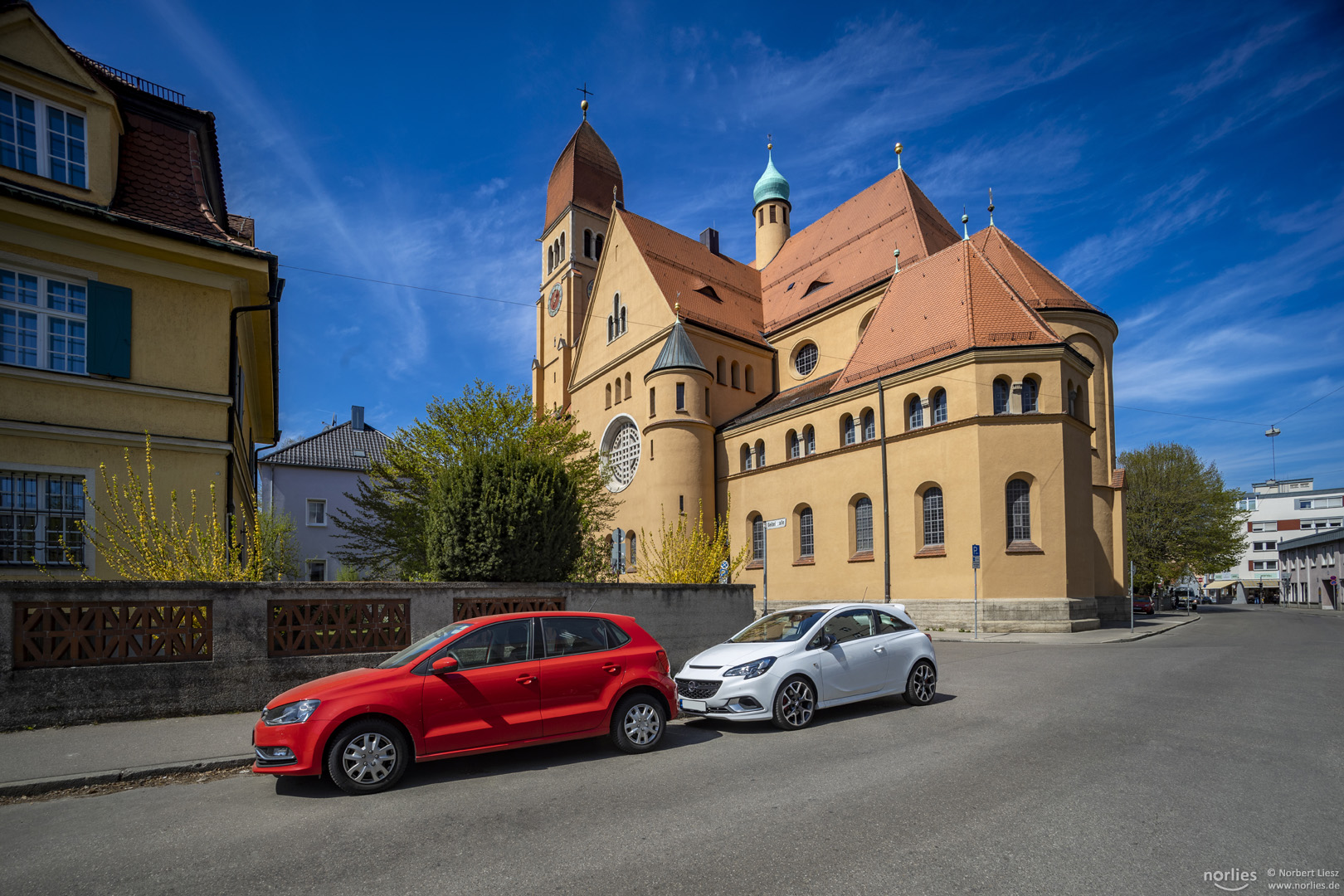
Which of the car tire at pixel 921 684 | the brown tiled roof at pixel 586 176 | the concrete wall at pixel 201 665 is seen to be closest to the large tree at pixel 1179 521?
the brown tiled roof at pixel 586 176

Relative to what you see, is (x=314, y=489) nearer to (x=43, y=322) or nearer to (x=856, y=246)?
(x=856, y=246)

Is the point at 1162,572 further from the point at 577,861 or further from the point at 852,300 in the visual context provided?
the point at 577,861

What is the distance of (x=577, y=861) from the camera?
446cm

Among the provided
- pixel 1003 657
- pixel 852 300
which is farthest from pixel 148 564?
pixel 852 300

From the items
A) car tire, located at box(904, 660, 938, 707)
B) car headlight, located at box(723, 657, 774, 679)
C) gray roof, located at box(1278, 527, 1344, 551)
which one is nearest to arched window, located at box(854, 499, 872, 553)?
car tire, located at box(904, 660, 938, 707)

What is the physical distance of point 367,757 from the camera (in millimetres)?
6246

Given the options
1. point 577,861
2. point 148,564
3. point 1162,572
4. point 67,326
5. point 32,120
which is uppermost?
point 32,120

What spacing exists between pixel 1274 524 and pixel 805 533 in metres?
93.2

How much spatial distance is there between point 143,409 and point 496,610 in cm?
621

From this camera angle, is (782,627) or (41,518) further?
(41,518)

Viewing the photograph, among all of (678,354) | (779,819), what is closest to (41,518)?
(779,819)

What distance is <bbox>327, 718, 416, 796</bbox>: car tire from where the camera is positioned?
242 inches

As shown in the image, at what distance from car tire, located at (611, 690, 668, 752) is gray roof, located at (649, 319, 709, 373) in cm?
2867

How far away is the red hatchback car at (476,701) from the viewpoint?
620 cm
